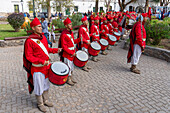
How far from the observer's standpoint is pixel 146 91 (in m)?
5.07

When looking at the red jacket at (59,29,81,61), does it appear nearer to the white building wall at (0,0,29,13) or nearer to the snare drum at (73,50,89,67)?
the snare drum at (73,50,89,67)

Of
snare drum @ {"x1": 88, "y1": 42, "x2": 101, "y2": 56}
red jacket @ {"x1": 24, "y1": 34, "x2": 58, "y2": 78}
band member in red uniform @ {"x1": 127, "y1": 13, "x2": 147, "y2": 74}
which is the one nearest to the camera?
red jacket @ {"x1": 24, "y1": 34, "x2": 58, "y2": 78}

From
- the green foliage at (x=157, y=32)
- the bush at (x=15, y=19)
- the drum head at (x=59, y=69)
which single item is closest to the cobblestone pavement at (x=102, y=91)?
the drum head at (x=59, y=69)

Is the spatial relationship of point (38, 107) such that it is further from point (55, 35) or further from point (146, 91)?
point (55, 35)

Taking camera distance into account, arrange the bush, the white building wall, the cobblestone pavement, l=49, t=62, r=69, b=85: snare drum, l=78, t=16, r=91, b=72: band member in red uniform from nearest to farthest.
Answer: l=49, t=62, r=69, b=85: snare drum
the cobblestone pavement
l=78, t=16, r=91, b=72: band member in red uniform
the bush
the white building wall

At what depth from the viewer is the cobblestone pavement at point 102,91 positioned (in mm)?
4207

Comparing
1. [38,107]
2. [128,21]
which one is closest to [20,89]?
[38,107]

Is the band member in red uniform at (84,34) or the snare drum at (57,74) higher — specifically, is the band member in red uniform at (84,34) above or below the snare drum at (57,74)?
above

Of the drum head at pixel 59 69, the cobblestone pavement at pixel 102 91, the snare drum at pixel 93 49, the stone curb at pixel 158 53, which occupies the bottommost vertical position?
the cobblestone pavement at pixel 102 91

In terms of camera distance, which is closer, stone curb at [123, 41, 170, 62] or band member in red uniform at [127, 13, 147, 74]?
band member in red uniform at [127, 13, 147, 74]

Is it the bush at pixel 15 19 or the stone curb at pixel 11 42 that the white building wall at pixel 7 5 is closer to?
the bush at pixel 15 19

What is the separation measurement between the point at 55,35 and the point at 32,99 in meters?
8.29

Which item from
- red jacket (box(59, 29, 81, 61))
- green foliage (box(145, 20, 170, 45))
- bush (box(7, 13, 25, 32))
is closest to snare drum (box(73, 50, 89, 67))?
red jacket (box(59, 29, 81, 61))

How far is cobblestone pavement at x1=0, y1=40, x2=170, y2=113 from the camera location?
4207mm
